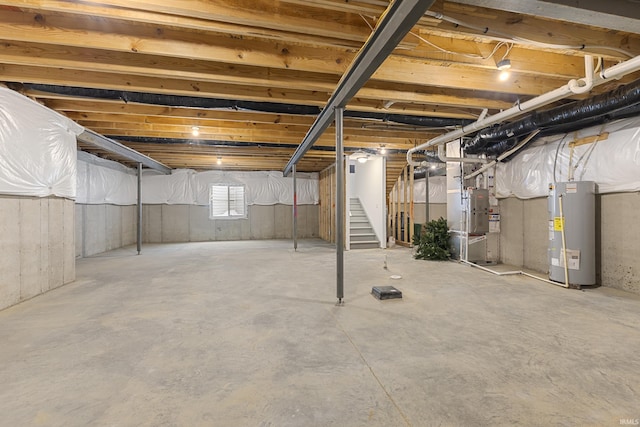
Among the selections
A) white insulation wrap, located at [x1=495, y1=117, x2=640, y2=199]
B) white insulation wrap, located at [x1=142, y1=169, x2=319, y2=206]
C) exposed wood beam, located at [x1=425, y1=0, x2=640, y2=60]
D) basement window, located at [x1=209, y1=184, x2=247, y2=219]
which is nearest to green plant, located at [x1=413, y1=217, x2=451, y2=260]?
white insulation wrap, located at [x1=495, y1=117, x2=640, y2=199]

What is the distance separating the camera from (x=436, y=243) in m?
5.60

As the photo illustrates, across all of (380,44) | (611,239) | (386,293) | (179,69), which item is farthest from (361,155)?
(380,44)

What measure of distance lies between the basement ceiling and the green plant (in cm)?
207

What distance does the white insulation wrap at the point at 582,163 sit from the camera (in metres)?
3.32

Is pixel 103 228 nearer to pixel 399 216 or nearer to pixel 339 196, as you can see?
pixel 339 196

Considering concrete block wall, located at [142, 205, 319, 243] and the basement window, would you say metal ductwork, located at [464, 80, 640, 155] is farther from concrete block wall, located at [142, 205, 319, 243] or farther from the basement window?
the basement window

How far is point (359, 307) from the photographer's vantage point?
2939mm

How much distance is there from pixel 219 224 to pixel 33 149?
6.48m

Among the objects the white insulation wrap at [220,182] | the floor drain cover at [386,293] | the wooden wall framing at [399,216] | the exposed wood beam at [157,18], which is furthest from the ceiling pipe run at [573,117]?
the white insulation wrap at [220,182]

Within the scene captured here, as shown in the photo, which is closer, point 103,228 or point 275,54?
point 275,54

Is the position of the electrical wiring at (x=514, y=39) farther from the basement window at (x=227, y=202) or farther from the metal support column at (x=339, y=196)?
the basement window at (x=227, y=202)

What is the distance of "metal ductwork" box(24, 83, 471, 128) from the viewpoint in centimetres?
341

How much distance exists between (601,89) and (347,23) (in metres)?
3.40

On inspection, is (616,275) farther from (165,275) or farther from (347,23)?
(165,275)
